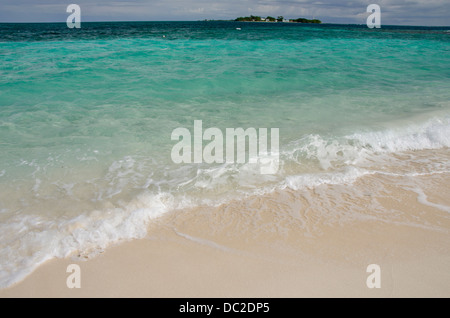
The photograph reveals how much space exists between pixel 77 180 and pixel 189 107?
4.37m

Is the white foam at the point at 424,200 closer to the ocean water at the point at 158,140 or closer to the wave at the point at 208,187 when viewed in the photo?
the wave at the point at 208,187

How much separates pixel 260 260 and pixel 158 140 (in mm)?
3719

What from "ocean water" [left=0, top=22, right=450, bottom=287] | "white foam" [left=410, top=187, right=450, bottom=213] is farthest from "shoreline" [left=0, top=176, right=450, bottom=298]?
"ocean water" [left=0, top=22, right=450, bottom=287]

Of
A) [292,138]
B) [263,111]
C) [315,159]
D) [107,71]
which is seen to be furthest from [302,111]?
[107,71]

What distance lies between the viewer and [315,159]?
5270mm

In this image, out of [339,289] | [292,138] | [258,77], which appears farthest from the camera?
[258,77]

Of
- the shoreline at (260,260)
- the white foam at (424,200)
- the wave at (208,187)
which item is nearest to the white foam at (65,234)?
the wave at (208,187)

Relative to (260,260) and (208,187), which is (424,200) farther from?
(208,187)

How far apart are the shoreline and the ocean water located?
28cm

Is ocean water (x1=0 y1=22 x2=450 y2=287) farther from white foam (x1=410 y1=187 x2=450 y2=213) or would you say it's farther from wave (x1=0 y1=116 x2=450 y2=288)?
white foam (x1=410 y1=187 x2=450 y2=213)

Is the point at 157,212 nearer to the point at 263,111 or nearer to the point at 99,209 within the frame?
the point at 99,209

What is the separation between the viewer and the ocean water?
12.1 feet
